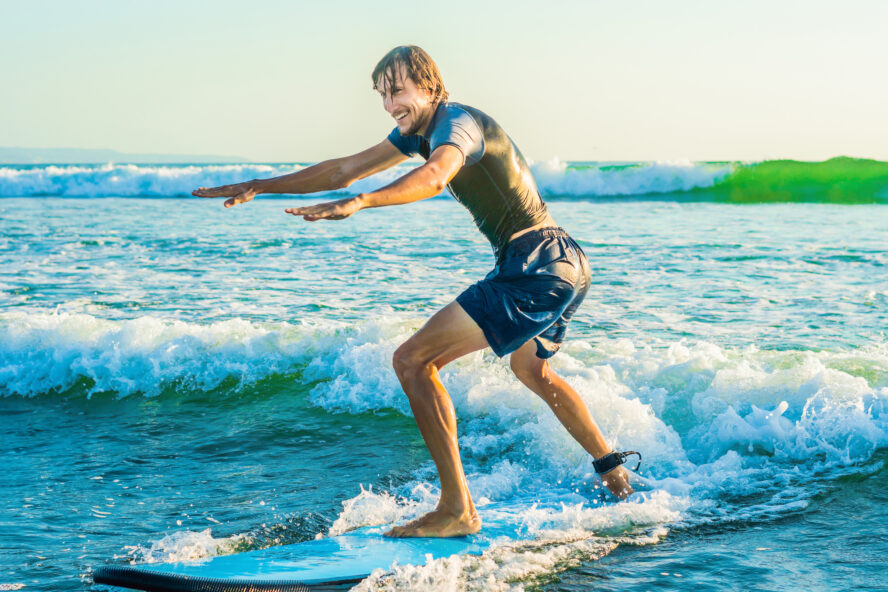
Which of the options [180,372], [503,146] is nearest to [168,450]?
[180,372]

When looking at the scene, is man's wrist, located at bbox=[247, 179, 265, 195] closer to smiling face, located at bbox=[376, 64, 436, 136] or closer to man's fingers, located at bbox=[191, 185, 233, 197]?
man's fingers, located at bbox=[191, 185, 233, 197]

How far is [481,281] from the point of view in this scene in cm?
358

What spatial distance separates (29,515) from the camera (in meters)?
4.29

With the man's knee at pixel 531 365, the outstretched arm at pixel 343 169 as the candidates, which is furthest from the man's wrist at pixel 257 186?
the man's knee at pixel 531 365

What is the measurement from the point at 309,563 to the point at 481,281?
1332mm

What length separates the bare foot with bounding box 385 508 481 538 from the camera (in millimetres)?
3645

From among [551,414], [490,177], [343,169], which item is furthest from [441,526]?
[551,414]

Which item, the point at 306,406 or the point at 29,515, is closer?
the point at 29,515

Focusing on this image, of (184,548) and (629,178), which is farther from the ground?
(629,178)

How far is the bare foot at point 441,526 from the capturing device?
3645 mm

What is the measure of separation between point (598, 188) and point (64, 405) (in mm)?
24737

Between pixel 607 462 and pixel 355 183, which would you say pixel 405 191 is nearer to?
pixel 607 462

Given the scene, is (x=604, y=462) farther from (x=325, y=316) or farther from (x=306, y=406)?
(x=325, y=316)

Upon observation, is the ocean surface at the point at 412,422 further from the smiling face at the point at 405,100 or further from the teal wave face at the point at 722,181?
the teal wave face at the point at 722,181
